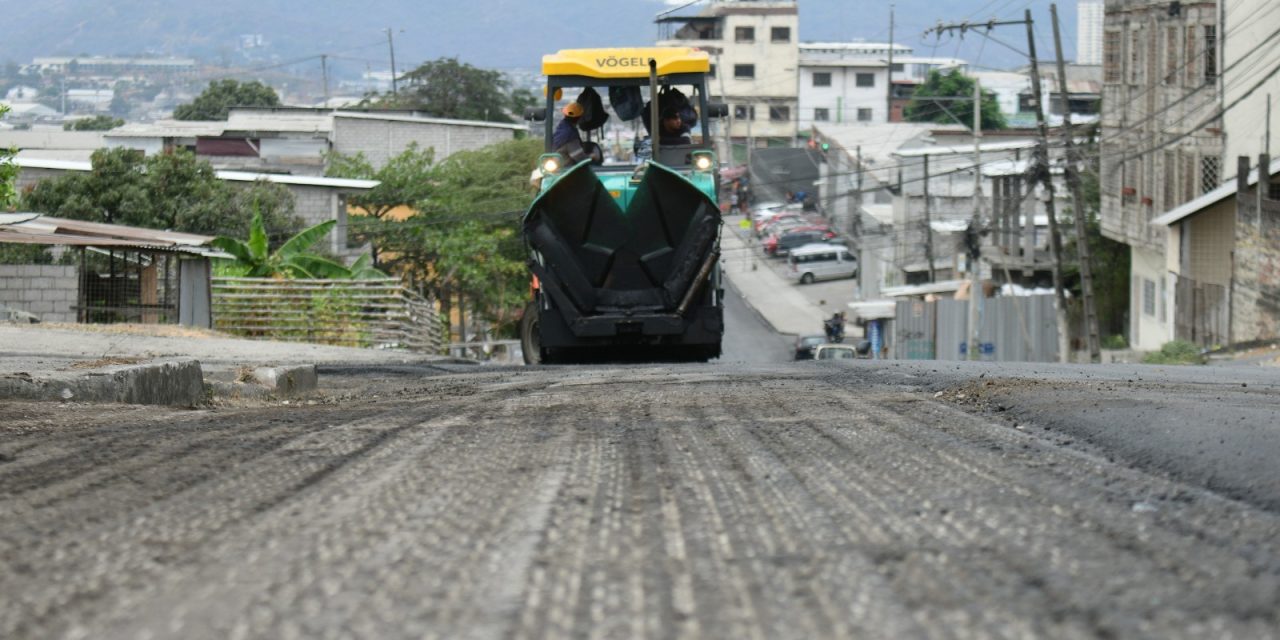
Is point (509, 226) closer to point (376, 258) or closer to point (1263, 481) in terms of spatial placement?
point (376, 258)

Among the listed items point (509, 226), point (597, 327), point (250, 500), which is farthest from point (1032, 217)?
point (250, 500)

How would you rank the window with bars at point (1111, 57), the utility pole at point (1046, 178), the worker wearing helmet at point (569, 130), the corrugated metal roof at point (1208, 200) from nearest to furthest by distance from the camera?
the worker wearing helmet at point (569, 130), the corrugated metal roof at point (1208, 200), the utility pole at point (1046, 178), the window with bars at point (1111, 57)

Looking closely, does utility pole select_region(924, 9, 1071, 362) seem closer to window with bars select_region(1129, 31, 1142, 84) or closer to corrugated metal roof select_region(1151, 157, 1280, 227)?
corrugated metal roof select_region(1151, 157, 1280, 227)

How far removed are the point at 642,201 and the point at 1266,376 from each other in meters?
5.35

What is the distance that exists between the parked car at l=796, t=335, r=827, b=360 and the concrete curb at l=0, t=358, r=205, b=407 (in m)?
28.6

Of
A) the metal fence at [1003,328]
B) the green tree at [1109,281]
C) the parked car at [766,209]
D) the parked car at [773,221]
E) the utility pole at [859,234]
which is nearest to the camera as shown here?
the metal fence at [1003,328]

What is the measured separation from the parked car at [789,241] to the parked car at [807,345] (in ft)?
79.1

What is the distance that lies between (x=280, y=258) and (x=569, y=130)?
1356cm

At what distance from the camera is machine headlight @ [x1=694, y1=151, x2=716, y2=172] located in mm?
13859

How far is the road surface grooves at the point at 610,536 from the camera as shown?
3020 mm

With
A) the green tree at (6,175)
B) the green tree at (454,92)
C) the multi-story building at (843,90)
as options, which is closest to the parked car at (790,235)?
the green tree at (454,92)

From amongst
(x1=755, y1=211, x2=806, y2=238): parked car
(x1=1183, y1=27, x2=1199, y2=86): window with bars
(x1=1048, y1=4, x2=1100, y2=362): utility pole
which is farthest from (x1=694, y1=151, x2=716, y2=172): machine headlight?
(x1=755, y1=211, x2=806, y2=238): parked car

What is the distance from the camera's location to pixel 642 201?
13.0m

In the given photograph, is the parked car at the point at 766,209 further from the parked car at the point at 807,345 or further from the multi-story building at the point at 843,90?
the parked car at the point at 807,345
